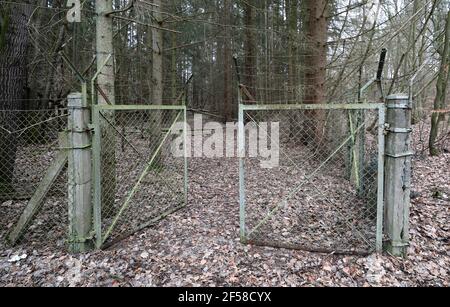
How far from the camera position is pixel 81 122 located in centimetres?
317

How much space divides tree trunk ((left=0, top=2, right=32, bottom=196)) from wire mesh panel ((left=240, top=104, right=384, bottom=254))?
3.68 metres

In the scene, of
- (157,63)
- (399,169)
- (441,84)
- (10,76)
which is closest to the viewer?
(399,169)

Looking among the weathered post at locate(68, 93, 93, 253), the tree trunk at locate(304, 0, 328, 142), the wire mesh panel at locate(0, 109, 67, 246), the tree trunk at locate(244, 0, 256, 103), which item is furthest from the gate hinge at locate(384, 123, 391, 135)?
the tree trunk at locate(244, 0, 256, 103)

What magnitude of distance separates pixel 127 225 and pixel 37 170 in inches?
134

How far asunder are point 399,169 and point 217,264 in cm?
204

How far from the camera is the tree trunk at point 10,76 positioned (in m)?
4.83

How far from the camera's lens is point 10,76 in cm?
496

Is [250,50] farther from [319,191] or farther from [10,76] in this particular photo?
[319,191]

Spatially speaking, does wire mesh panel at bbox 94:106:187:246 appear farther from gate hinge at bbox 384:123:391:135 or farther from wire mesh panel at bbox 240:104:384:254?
gate hinge at bbox 384:123:391:135

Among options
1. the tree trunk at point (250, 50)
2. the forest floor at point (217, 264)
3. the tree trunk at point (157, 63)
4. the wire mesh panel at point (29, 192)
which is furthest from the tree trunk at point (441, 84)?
the wire mesh panel at point (29, 192)

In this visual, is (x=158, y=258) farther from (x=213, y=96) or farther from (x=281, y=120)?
(x=213, y=96)

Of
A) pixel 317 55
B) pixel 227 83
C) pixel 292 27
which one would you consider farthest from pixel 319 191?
pixel 227 83

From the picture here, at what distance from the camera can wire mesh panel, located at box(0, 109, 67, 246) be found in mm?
3322

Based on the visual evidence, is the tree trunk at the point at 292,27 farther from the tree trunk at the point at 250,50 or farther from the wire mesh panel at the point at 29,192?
the wire mesh panel at the point at 29,192
